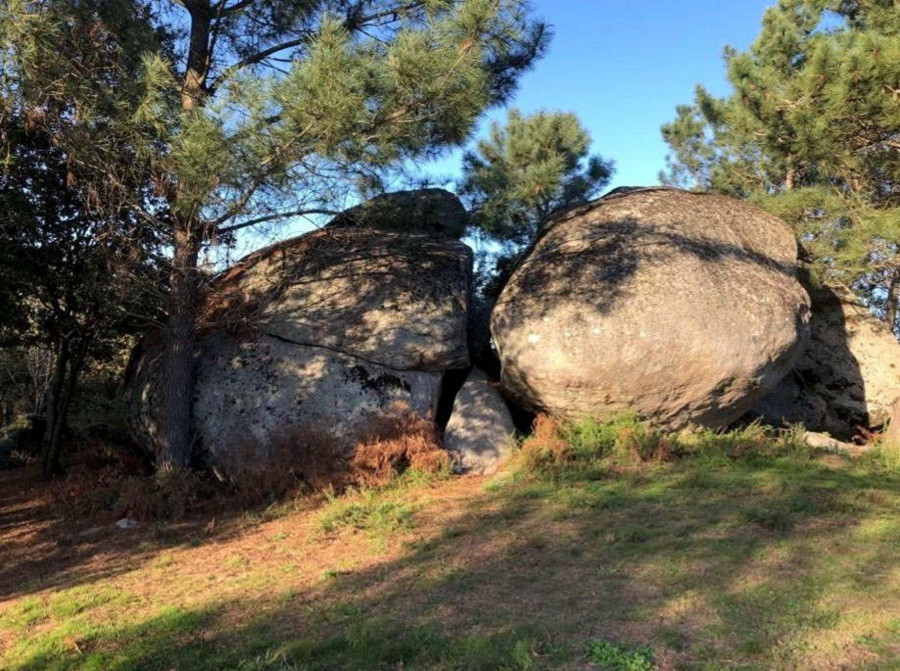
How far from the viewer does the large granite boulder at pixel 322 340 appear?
8930 mm

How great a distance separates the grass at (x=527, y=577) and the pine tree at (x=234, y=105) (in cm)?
333

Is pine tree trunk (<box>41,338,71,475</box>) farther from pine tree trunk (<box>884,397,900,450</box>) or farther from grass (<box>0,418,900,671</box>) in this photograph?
pine tree trunk (<box>884,397,900,450</box>)

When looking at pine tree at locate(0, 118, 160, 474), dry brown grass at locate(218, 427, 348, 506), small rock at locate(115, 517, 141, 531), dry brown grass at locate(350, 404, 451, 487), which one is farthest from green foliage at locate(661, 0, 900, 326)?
small rock at locate(115, 517, 141, 531)

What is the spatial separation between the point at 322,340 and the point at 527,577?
4.93 metres

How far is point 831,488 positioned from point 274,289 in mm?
6931

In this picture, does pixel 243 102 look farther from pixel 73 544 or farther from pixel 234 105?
pixel 73 544

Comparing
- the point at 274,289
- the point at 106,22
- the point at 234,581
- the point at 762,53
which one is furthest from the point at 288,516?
the point at 762,53

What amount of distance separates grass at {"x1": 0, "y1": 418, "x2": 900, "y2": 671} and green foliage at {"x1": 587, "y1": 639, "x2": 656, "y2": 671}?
0.04 feet

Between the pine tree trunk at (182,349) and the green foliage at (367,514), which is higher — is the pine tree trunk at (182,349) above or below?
above

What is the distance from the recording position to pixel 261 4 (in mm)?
9117

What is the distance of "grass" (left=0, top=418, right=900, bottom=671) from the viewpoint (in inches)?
161

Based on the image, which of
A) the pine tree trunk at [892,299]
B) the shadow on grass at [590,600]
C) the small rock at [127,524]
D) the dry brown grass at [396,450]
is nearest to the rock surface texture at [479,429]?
the dry brown grass at [396,450]

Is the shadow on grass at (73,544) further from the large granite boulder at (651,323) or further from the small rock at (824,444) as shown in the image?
the small rock at (824,444)

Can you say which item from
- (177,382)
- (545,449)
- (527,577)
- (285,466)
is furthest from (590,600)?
(177,382)
